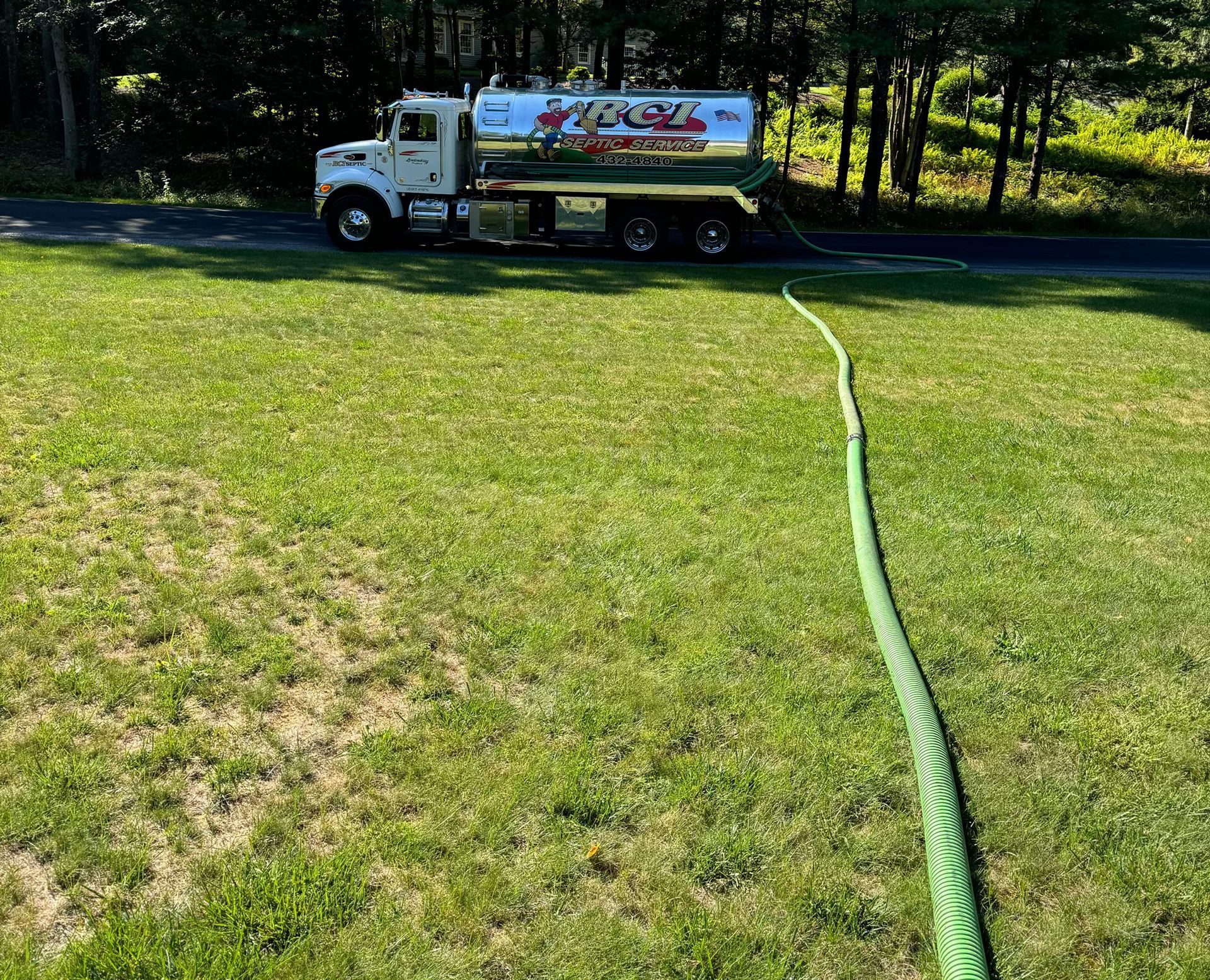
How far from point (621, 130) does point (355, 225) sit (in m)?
5.04

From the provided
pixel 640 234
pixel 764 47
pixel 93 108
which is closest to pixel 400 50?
pixel 93 108

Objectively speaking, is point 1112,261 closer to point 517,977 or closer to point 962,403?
point 962,403

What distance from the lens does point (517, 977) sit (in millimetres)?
2668

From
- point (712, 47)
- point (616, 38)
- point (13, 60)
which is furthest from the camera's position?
point (13, 60)

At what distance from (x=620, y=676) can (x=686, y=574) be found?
3.47 ft

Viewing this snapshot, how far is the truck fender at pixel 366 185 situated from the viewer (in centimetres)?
1669

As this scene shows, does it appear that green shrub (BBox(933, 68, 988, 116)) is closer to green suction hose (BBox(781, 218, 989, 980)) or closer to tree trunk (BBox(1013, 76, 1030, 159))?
tree trunk (BBox(1013, 76, 1030, 159))

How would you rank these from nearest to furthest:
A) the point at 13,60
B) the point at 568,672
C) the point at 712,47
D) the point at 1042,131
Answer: the point at 568,672 < the point at 712,47 < the point at 1042,131 < the point at 13,60

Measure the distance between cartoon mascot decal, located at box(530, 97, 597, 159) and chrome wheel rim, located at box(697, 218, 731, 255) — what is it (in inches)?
103

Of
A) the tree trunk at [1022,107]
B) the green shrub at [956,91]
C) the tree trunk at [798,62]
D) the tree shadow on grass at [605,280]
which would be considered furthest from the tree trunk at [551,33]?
the green shrub at [956,91]

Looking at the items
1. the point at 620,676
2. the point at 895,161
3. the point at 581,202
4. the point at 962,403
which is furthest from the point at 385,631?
the point at 895,161

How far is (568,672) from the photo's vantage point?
13.4 feet

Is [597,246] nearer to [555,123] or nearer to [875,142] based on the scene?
[555,123]

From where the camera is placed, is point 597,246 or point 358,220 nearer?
point 358,220
